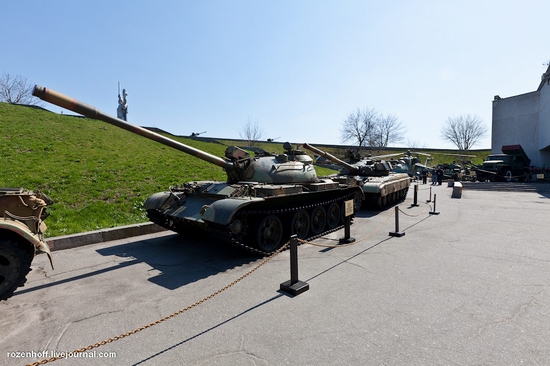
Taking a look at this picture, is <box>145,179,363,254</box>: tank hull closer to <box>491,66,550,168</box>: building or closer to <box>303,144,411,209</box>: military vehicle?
<box>303,144,411,209</box>: military vehicle

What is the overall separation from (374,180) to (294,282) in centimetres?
900

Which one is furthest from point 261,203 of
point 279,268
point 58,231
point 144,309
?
point 58,231

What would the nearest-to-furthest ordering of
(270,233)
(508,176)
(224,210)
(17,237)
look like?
(17,237)
(224,210)
(270,233)
(508,176)

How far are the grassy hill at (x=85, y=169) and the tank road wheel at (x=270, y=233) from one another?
4.03 m

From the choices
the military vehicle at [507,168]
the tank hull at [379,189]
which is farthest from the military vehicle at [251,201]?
the military vehicle at [507,168]

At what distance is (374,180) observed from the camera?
12.9 metres

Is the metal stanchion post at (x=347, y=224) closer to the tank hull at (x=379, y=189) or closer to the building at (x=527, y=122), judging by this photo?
the tank hull at (x=379, y=189)

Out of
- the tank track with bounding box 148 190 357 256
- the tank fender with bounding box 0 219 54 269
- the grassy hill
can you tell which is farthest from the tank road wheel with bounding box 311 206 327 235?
the tank fender with bounding box 0 219 54 269

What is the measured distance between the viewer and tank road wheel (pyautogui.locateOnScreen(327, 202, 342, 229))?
29.3ft

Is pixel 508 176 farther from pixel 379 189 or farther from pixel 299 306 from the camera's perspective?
pixel 299 306

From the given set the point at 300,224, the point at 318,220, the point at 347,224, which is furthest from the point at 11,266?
the point at 318,220

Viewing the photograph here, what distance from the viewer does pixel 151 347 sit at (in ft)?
10.9

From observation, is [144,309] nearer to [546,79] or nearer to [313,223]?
[313,223]

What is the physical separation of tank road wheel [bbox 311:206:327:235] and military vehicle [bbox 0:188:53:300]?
5.51 m
